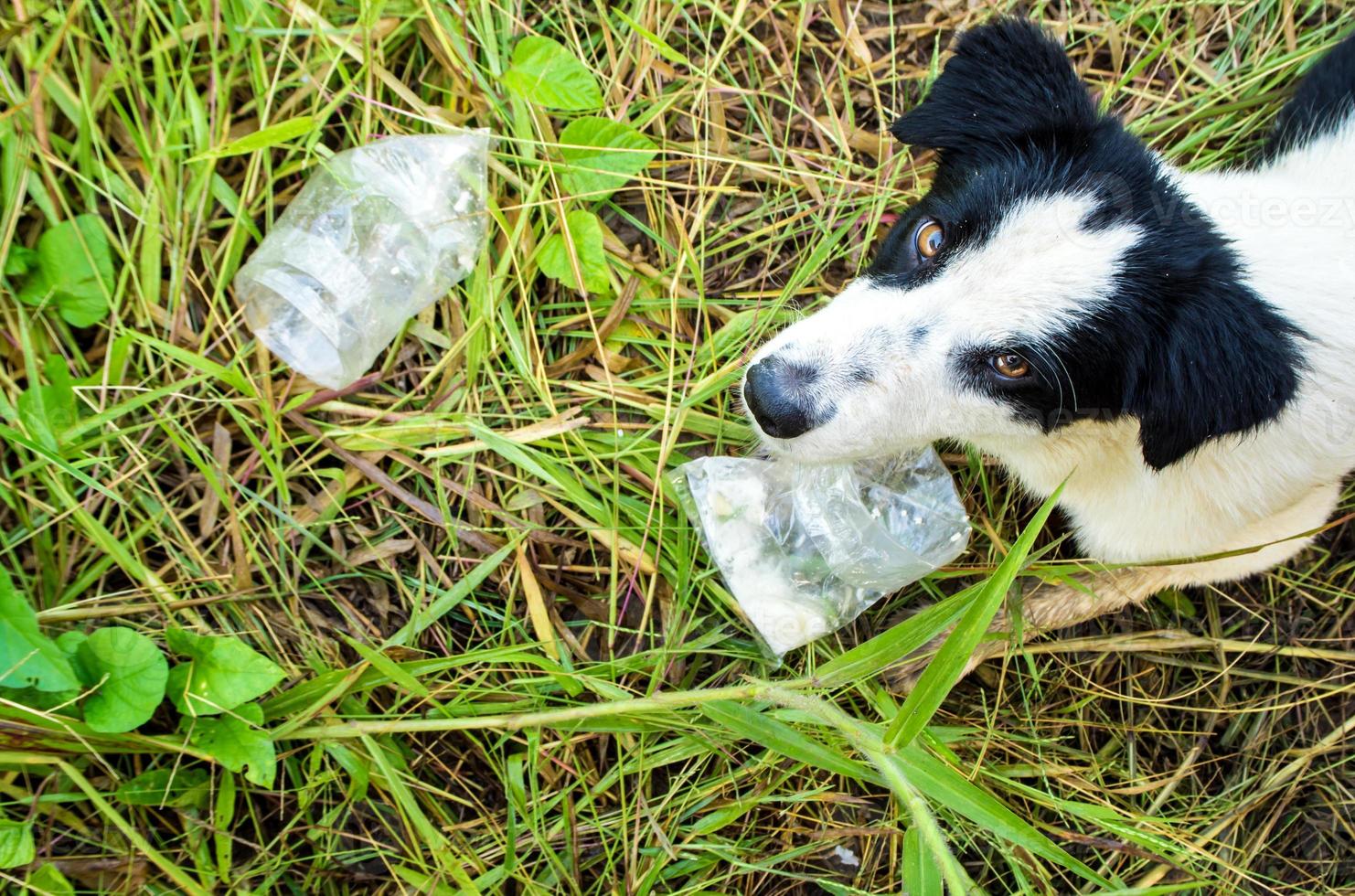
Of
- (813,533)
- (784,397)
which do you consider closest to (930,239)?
(784,397)

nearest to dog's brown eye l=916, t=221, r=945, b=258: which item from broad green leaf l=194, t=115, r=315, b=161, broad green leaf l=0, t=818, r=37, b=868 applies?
broad green leaf l=194, t=115, r=315, b=161

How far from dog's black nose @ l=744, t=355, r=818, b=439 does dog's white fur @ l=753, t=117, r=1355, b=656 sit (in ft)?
0.10

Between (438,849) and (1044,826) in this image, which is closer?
(438,849)

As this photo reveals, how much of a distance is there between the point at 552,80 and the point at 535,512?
1.18 m

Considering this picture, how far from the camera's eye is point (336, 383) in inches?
94.7

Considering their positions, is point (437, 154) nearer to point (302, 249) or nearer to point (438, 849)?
point (302, 249)

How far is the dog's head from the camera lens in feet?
5.49

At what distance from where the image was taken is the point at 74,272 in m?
2.33

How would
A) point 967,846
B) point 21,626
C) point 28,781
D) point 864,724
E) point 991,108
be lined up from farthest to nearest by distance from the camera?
point 967,846
point 28,781
point 21,626
point 991,108
point 864,724

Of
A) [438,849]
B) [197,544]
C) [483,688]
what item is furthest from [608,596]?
[197,544]

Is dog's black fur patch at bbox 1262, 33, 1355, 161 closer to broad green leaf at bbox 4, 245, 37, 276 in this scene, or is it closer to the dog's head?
the dog's head

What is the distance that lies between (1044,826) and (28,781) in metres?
2.62

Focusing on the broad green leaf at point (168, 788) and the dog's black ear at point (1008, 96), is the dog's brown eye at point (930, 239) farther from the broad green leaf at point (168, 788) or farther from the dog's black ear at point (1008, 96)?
the broad green leaf at point (168, 788)

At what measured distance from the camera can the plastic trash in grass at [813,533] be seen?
7.45 ft
